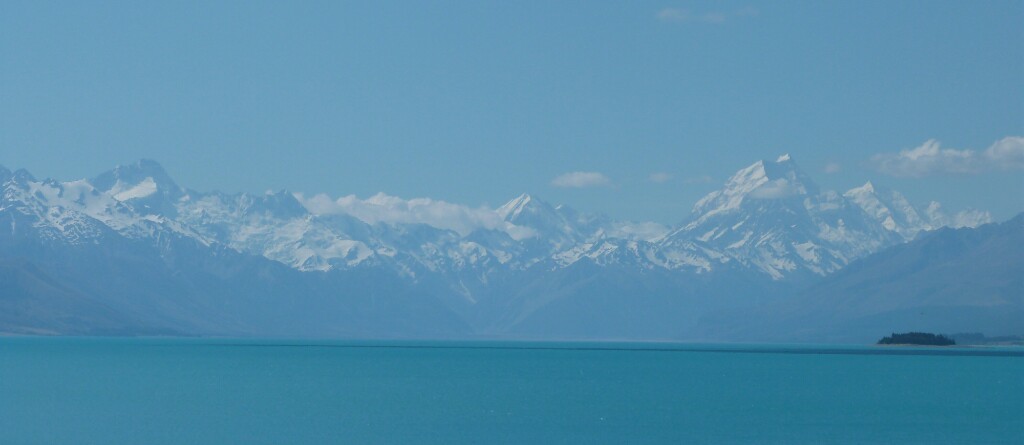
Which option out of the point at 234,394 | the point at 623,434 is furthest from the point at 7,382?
the point at 623,434

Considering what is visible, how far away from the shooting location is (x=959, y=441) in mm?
93000

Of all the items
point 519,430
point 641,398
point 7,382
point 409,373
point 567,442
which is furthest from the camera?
point 409,373

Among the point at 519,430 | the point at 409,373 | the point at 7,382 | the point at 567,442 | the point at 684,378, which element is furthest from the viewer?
the point at 409,373

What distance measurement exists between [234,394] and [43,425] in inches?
1390

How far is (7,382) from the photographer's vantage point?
492ft

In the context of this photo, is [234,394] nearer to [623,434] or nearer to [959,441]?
[623,434]

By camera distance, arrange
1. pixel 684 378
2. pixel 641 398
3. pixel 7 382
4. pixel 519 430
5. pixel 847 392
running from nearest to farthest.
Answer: pixel 519 430
pixel 641 398
pixel 847 392
pixel 7 382
pixel 684 378

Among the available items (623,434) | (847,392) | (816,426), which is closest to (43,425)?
(623,434)

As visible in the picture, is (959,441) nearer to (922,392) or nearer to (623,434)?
(623,434)

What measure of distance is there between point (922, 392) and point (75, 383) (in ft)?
263

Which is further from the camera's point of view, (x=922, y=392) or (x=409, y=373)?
(x=409, y=373)

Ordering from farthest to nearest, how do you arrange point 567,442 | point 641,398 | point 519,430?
1. point 641,398
2. point 519,430
3. point 567,442

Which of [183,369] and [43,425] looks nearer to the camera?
[43,425]


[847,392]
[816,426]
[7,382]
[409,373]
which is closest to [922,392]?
[847,392]
